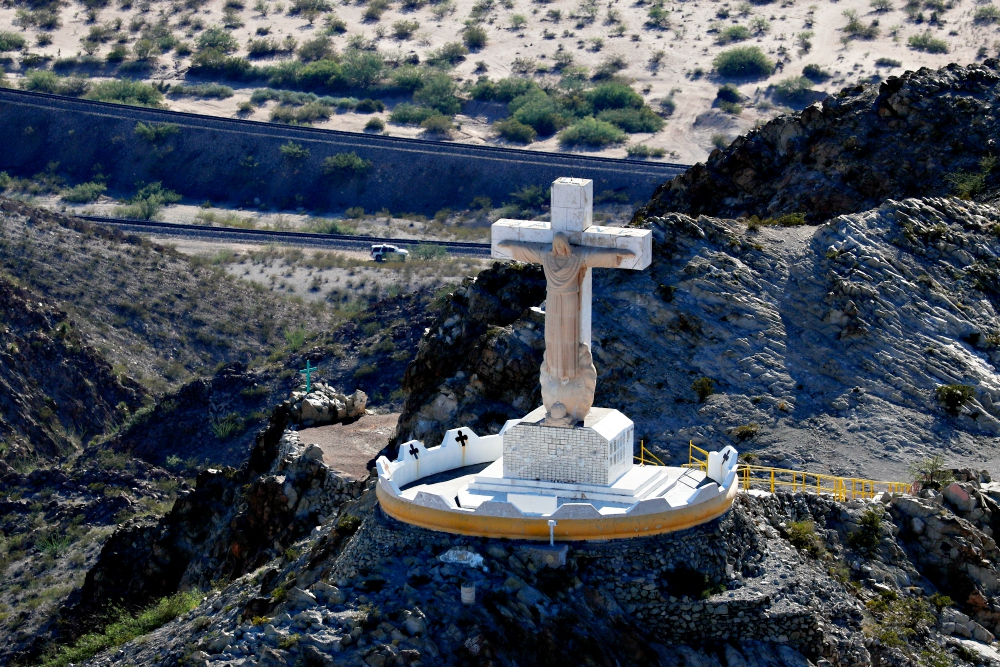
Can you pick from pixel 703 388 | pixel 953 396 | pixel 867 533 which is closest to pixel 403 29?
pixel 703 388

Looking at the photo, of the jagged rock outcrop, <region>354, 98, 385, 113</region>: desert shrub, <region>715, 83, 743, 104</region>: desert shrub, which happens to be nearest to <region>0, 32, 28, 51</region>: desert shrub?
<region>354, 98, 385, 113</region>: desert shrub

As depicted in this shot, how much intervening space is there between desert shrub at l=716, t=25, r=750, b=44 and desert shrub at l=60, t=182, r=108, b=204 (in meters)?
39.7

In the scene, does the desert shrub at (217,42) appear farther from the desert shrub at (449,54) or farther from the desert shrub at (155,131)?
the desert shrub at (155,131)

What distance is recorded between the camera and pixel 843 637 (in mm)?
27047

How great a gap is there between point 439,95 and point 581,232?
8123 cm

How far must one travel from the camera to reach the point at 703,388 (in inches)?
1452

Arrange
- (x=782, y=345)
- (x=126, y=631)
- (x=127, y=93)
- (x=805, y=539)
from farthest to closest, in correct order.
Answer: (x=127, y=93), (x=782, y=345), (x=126, y=631), (x=805, y=539)

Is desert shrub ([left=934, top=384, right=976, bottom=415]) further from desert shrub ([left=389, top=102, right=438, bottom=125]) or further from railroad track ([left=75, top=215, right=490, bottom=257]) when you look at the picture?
desert shrub ([left=389, top=102, right=438, bottom=125])

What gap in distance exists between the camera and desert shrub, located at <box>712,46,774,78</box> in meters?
109

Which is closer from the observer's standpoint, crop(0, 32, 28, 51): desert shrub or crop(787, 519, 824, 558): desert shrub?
crop(787, 519, 824, 558): desert shrub

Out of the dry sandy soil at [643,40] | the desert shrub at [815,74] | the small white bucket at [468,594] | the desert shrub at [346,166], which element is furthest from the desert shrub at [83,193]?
the small white bucket at [468,594]

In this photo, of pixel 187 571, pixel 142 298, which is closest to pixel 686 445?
pixel 187 571

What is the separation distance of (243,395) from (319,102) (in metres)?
50.1

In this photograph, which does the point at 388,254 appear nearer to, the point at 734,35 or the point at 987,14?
the point at 734,35
